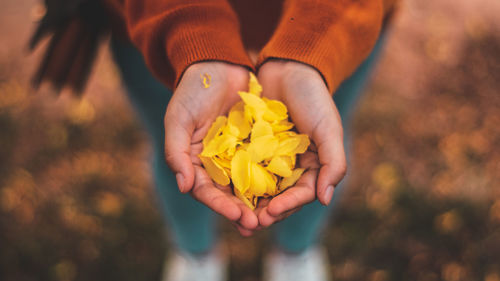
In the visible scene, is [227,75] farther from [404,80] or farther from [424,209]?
[404,80]

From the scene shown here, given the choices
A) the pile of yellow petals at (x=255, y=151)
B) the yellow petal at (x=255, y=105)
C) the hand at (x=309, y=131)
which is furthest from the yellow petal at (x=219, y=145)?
the hand at (x=309, y=131)

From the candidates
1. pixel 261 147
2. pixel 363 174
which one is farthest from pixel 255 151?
pixel 363 174

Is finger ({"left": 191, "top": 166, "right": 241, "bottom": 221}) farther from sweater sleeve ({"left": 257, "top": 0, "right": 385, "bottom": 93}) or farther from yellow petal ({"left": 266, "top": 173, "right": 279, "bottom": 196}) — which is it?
sweater sleeve ({"left": 257, "top": 0, "right": 385, "bottom": 93})

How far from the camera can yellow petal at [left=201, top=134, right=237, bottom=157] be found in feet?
3.58

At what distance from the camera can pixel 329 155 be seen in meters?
1.01

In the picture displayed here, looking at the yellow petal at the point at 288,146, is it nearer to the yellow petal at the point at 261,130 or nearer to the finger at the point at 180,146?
the yellow petal at the point at 261,130

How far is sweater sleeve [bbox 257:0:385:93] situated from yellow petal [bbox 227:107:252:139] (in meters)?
0.22

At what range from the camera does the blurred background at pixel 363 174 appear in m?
1.96

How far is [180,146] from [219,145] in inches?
5.3

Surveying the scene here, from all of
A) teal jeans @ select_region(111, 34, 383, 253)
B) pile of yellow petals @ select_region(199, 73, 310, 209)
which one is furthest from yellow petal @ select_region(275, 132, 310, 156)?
teal jeans @ select_region(111, 34, 383, 253)

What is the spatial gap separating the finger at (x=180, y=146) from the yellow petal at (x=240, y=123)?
0.48 feet

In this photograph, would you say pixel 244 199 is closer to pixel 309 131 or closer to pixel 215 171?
pixel 215 171

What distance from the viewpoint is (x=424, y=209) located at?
2.03 metres

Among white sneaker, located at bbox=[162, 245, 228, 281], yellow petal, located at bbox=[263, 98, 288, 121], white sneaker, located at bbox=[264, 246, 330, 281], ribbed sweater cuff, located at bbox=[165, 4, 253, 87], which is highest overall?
ribbed sweater cuff, located at bbox=[165, 4, 253, 87]
